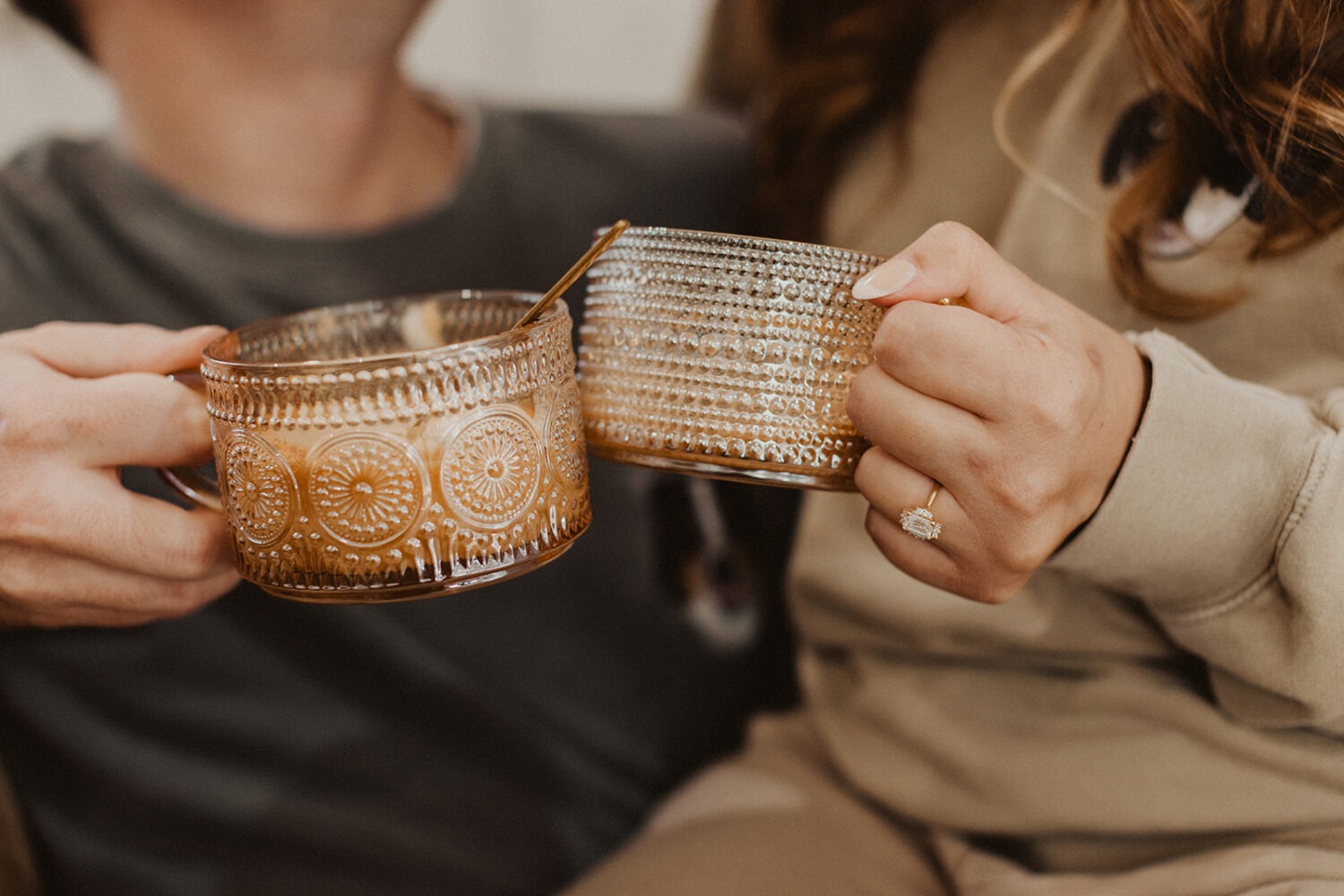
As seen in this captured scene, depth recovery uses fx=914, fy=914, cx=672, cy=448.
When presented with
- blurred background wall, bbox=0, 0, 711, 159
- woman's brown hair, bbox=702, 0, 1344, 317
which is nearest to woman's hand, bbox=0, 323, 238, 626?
woman's brown hair, bbox=702, 0, 1344, 317

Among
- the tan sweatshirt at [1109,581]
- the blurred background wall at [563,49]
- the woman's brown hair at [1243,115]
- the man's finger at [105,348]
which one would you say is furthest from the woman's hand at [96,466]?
the blurred background wall at [563,49]

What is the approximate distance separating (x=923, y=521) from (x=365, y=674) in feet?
2.10

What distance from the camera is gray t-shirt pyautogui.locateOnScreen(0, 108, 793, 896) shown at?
0.85 meters

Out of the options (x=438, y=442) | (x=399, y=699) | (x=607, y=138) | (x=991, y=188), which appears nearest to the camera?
(x=438, y=442)

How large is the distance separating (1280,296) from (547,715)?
29.6 inches

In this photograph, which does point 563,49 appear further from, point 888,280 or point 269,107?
point 888,280

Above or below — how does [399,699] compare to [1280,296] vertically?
below

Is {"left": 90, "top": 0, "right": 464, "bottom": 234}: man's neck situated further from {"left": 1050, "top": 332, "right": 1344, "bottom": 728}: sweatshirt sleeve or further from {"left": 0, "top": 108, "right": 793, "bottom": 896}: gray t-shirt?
{"left": 1050, "top": 332, "right": 1344, "bottom": 728}: sweatshirt sleeve

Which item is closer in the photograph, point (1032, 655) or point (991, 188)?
point (1032, 655)

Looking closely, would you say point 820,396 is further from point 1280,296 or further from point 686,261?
point 1280,296

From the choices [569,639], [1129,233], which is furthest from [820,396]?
[569,639]

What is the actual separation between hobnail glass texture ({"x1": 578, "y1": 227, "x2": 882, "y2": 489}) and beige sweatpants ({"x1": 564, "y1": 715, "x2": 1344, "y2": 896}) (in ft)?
1.13

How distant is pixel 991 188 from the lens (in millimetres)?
788

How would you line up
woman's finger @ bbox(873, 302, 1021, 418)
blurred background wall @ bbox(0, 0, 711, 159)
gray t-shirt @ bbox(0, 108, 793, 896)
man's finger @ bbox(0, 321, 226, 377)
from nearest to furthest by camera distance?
1. woman's finger @ bbox(873, 302, 1021, 418)
2. man's finger @ bbox(0, 321, 226, 377)
3. gray t-shirt @ bbox(0, 108, 793, 896)
4. blurred background wall @ bbox(0, 0, 711, 159)
